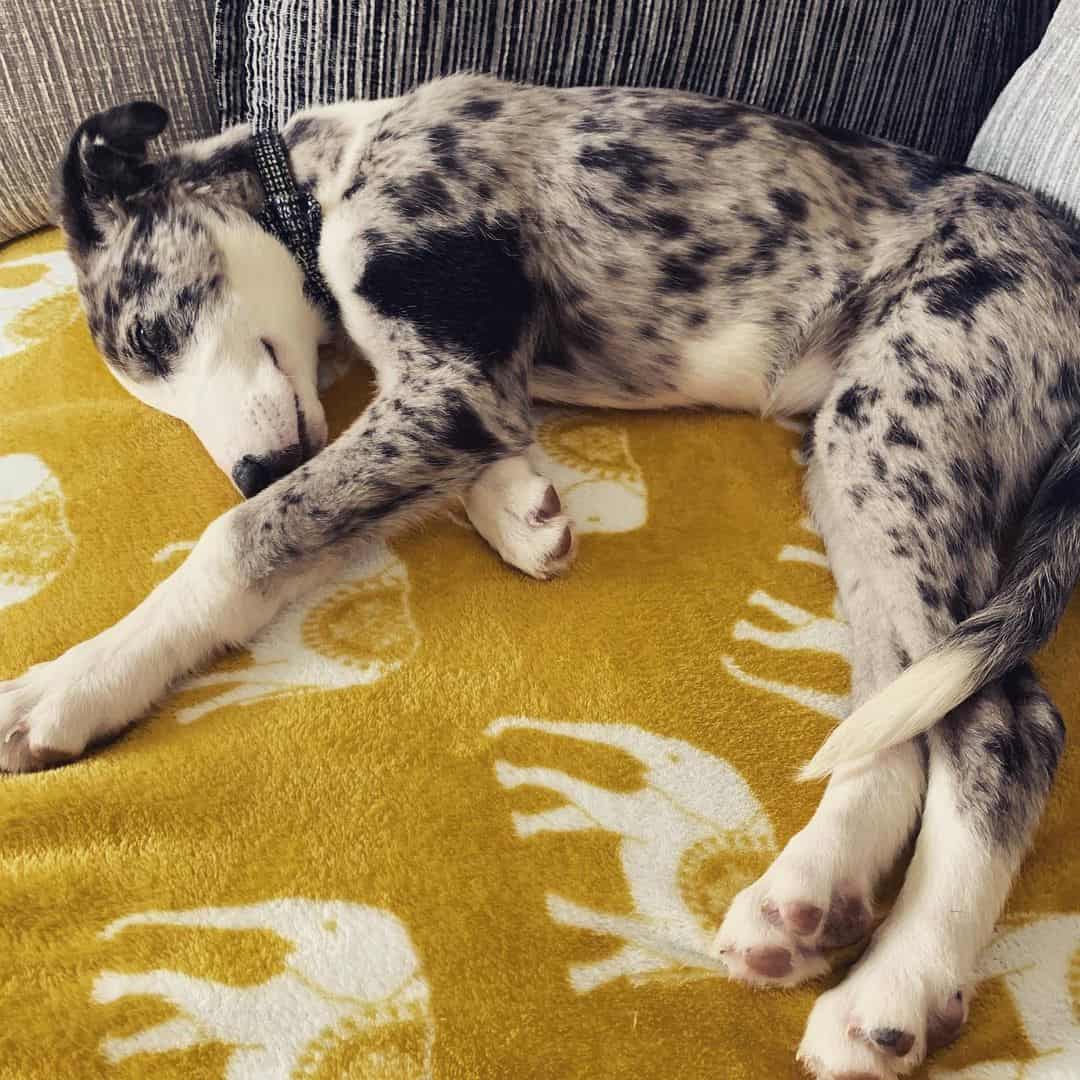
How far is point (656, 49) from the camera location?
232cm

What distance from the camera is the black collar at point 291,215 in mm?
2154

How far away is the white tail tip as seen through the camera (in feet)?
4.55

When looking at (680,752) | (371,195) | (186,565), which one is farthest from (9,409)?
(680,752)

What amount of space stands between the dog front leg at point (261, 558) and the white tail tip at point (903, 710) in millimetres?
851

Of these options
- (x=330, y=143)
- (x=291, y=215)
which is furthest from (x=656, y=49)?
(x=291, y=215)

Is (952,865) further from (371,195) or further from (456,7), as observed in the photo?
(456,7)

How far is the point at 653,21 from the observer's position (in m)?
2.29

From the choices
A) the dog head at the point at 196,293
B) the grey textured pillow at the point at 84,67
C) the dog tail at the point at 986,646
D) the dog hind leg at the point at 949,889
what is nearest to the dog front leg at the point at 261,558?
the dog head at the point at 196,293

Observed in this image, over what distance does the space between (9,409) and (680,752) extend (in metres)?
1.50

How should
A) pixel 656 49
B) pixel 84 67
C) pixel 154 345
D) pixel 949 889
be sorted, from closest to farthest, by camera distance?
pixel 949 889, pixel 154 345, pixel 656 49, pixel 84 67

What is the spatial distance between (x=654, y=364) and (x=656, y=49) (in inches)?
30.6

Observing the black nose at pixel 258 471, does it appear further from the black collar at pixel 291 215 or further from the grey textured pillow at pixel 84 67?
the grey textured pillow at pixel 84 67

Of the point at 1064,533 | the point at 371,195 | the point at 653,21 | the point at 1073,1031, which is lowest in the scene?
the point at 1073,1031

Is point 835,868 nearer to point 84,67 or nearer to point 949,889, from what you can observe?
point 949,889
